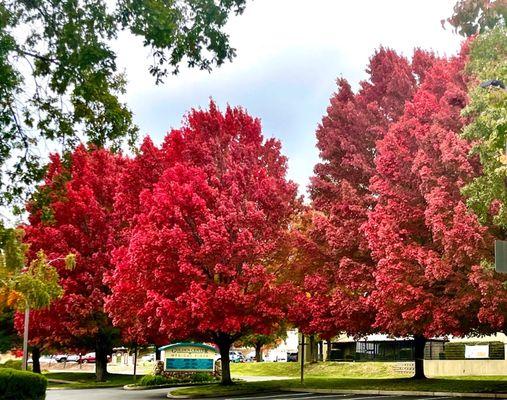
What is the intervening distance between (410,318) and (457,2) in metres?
13.1

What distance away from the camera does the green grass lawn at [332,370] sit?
40.9m

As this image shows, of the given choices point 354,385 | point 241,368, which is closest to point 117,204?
point 354,385

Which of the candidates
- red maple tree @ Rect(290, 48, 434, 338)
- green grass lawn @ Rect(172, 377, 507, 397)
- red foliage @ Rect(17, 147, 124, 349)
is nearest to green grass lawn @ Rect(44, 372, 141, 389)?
red foliage @ Rect(17, 147, 124, 349)

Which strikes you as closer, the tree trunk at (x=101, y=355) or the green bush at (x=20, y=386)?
the green bush at (x=20, y=386)

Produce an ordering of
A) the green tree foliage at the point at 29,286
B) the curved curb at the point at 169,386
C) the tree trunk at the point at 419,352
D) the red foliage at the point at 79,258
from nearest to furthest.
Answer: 1. the green tree foliage at the point at 29,286
2. the tree trunk at the point at 419,352
3. the curved curb at the point at 169,386
4. the red foliage at the point at 79,258

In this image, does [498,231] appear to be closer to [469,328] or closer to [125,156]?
[469,328]

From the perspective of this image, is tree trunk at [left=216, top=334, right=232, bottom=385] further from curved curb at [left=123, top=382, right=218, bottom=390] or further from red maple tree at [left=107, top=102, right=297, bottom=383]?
curved curb at [left=123, top=382, right=218, bottom=390]

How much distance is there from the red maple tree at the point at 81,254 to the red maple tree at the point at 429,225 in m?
17.2

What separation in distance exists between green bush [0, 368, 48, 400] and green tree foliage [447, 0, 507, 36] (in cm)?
1404

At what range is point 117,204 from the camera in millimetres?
35031

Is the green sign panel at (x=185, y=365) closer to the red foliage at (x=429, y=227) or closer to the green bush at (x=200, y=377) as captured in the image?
the green bush at (x=200, y=377)

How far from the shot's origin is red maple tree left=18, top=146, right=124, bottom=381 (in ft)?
125

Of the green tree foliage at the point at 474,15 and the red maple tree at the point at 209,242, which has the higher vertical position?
the green tree foliage at the point at 474,15

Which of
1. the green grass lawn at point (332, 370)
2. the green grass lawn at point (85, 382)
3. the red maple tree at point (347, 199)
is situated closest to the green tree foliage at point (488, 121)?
the red maple tree at point (347, 199)
